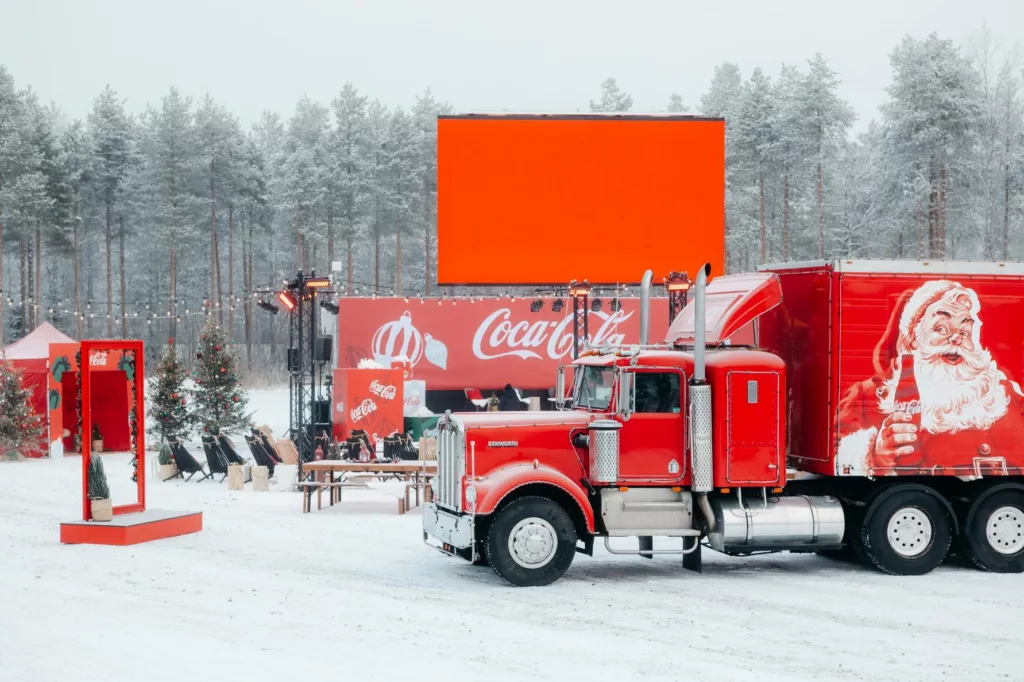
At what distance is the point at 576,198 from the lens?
26719mm

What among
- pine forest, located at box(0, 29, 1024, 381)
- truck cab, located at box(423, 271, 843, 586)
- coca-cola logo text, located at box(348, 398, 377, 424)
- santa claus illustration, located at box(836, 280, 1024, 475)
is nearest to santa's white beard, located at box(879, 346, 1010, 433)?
santa claus illustration, located at box(836, 280, 1024, 475)

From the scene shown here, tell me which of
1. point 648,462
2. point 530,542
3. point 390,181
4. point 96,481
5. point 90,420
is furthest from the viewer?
point 390,181

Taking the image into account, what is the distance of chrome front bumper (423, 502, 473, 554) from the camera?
36.4 ft

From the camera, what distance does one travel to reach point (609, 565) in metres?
12.6

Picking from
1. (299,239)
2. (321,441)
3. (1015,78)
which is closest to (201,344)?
(321,441)

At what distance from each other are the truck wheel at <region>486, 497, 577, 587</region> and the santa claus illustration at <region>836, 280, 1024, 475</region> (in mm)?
2940

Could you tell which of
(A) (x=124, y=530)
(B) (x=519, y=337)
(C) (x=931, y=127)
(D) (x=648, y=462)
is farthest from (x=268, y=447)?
(C) (x=931, y=127)

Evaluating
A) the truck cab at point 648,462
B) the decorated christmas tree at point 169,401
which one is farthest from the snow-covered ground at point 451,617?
the decorated christmas tree at point 169,401

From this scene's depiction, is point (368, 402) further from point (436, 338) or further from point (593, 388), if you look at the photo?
point (593, 388)

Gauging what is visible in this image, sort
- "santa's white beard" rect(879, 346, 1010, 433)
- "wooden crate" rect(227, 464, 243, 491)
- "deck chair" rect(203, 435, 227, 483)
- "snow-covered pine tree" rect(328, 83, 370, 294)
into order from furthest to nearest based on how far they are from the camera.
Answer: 1. "snow-covered pine tree" rect(328, 83, 370, 294)
2. "deck chair" rect(203, 435, 227, 483)
3. "wooden crate" rect(227, 464, 243, 491)
4. "santa's white beard" rect(879, 346, 1010, 433)

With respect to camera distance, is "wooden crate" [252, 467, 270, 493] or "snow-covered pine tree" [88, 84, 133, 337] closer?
"wooden crate" [252, 467, 270, 493]

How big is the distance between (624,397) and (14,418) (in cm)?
1829

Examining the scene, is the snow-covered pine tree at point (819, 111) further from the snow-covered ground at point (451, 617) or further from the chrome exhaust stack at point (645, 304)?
the snow-covered ground at point (451, 617)

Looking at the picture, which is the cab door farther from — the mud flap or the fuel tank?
the mud flap
